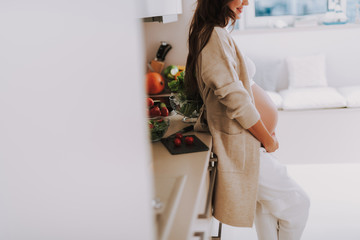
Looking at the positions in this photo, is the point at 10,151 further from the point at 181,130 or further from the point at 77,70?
the point at 181,130

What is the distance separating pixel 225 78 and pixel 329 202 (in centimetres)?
164

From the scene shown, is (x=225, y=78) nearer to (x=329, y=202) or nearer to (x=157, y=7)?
(x=157, y=7)

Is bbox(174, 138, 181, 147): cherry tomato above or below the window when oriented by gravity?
below

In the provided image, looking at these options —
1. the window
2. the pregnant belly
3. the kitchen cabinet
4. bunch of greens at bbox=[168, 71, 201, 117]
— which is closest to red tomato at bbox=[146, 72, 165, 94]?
the kitchen cabinet

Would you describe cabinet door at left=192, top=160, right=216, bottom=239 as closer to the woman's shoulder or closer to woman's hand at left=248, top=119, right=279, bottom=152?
woman's hand at left=248, top=119, right=279, bottom=152

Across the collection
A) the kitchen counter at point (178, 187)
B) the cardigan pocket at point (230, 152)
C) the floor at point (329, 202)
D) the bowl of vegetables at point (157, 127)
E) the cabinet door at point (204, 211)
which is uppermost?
the bowl of vegetables at point (157, 127)

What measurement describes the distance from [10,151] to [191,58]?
1.11 metres

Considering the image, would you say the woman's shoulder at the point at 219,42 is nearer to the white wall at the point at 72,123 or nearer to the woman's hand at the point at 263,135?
the woman's hand at the point at 263,135

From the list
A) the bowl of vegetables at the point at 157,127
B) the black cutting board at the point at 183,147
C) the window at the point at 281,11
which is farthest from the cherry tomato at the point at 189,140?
the window at the point at 281,11

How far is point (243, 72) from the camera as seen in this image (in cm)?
156

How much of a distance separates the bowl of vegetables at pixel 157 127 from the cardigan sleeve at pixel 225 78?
27 centimetres

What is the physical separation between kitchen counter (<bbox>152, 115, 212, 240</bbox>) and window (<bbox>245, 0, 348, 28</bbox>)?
2554 millimetres

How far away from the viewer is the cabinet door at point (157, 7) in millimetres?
1697

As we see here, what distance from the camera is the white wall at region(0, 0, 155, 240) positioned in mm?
562
